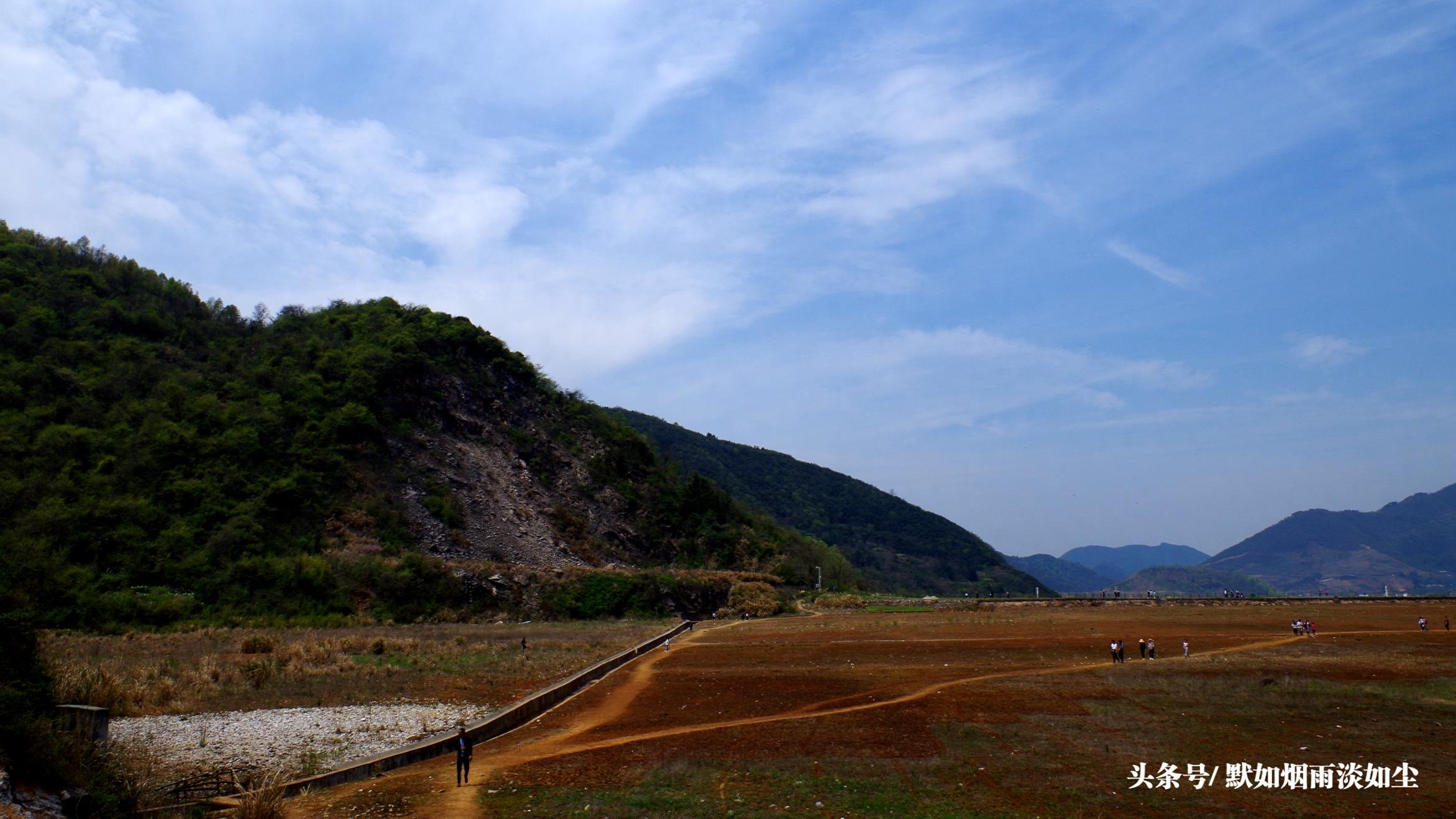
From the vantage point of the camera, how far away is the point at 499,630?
43.6 m

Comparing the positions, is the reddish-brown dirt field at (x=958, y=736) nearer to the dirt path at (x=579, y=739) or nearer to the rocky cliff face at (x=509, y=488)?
the dirt path at (x=579, y=739)

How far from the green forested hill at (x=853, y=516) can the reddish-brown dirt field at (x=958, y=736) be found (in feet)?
368

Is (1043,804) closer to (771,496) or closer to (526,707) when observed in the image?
(526,707)

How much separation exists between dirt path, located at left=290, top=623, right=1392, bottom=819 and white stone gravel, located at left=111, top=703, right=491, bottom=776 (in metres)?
1.32

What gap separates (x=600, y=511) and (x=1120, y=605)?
41.8 metres

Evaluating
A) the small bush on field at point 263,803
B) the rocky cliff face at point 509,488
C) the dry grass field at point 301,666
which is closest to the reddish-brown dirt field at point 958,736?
the small bush on field at point 263,803

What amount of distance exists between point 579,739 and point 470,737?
217cm

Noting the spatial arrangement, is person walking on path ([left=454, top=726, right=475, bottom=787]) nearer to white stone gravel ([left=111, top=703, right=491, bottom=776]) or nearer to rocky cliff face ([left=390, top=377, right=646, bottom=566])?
white stone gravel ([left=111, top=703, right=491, bottom=776])

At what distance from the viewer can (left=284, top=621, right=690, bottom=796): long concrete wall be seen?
13250mm

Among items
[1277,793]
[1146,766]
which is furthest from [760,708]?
[1277,793]

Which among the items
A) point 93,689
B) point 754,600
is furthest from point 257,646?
point 754,600

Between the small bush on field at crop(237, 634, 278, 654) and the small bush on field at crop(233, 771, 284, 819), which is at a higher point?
the small bush on field at crop(233, 771, 284, 819)

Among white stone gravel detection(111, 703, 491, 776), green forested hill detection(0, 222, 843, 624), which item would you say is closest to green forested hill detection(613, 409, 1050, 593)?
green forested hill detection(0, 222, 843, 624)

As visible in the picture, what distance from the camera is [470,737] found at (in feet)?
54.7
